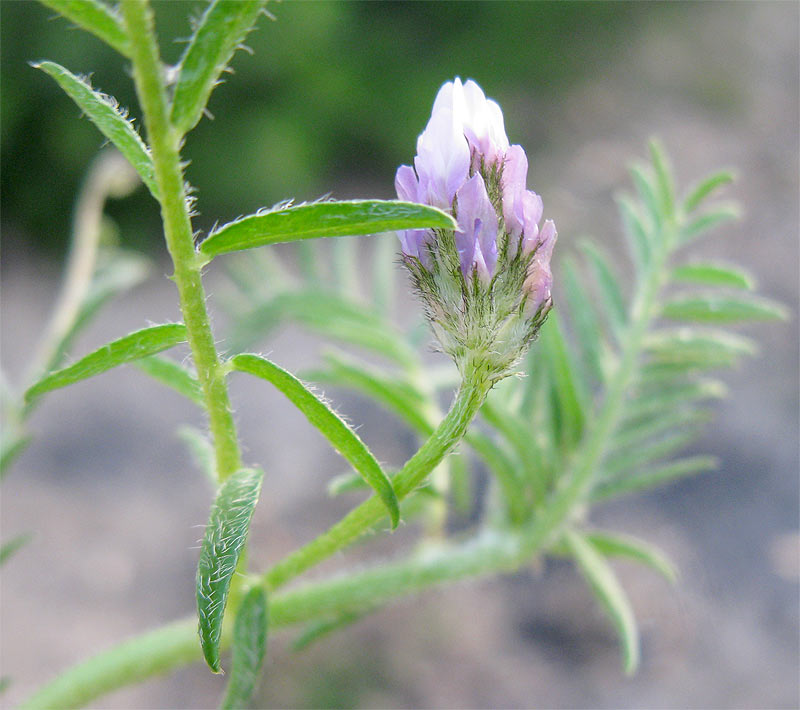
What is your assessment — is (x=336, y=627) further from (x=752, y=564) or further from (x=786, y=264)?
(x=786, y=264)

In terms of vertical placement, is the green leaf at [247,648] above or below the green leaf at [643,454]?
below

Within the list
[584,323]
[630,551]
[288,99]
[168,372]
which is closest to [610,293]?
[584,323]

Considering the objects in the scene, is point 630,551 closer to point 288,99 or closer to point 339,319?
point 339,319

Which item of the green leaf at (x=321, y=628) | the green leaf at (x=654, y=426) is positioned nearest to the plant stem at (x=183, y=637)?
the green leaf at (x=321, y=628)

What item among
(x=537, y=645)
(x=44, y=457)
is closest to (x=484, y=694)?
(x=537, y=645)

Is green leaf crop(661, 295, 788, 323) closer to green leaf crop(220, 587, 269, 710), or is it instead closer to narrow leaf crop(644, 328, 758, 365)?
narrow leaf crop(644, 328, 758, 365)

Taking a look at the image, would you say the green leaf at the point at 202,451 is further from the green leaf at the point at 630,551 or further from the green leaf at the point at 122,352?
the green leaf at the point at 630,551
